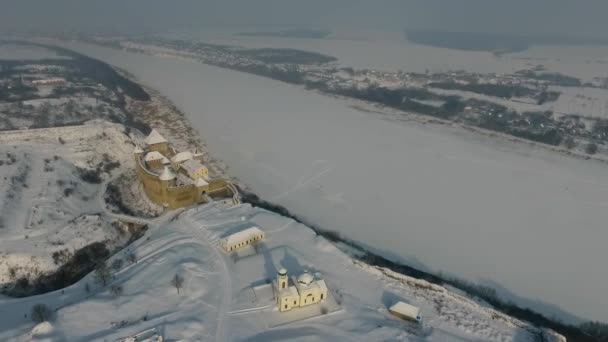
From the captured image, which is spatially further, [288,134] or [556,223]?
[288,134]

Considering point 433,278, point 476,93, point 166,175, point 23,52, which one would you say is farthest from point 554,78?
point 23,52

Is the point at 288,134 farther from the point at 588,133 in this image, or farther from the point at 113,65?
the point at 113,65

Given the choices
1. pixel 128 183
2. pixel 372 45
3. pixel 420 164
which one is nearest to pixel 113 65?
pixel 128 183

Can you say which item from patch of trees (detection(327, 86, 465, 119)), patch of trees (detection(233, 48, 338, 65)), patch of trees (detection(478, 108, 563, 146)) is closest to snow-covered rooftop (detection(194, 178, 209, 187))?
patch of trees (detection(478, 108, 563, 146))

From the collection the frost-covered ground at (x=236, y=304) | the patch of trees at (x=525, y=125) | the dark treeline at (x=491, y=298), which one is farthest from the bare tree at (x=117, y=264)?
the patch of trees at (x=525, y=125)

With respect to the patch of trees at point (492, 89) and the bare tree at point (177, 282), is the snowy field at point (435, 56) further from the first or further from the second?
the bare tree at point (177, 282)
